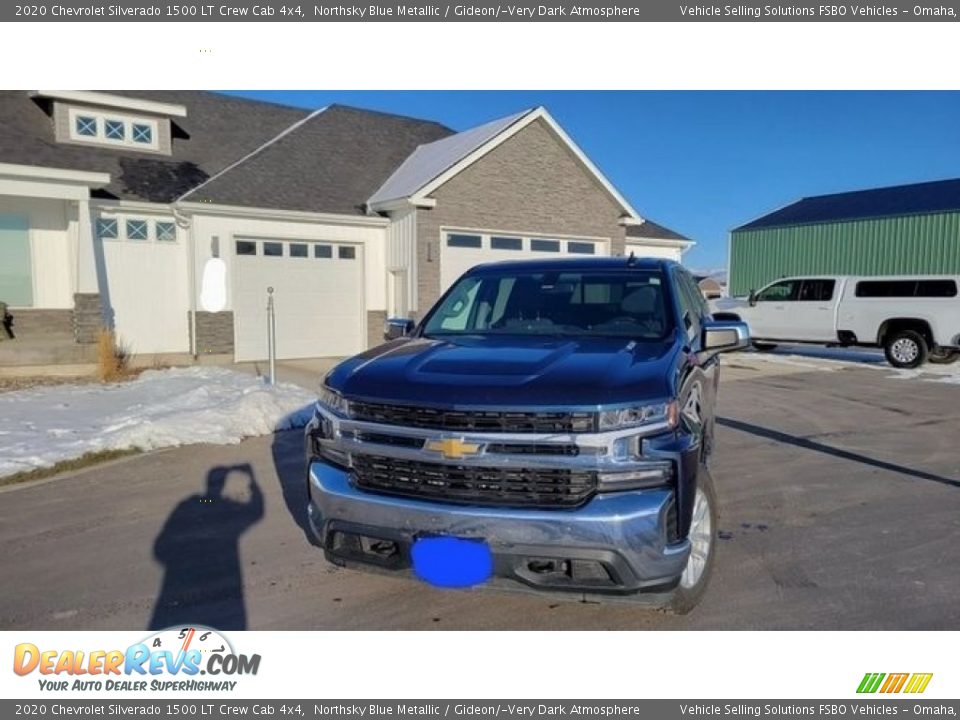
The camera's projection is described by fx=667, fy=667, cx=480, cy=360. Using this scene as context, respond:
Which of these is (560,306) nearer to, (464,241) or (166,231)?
(464,241)

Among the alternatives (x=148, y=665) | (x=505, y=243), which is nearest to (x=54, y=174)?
(x=505, y=243)

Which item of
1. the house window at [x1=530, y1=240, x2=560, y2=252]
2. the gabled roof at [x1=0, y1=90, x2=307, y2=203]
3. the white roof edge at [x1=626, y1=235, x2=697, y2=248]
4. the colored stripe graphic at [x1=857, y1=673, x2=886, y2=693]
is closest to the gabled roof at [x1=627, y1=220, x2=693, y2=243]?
the white roof edge at [x1=626, y1=235, x2=697, y2=248]

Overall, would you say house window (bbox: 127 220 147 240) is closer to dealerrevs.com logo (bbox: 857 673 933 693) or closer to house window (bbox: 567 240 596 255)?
house window (bbox: 567 240 596 255)

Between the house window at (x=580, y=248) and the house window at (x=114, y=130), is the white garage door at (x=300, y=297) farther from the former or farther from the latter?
the house window at (x=580, y=248)

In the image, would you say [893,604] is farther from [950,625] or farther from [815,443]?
[815,443]

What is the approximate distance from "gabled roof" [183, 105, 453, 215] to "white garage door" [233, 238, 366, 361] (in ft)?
2.94

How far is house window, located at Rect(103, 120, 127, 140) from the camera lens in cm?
1408

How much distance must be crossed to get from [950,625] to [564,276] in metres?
2.88

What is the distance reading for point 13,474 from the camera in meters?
5.93

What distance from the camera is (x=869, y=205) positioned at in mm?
31156

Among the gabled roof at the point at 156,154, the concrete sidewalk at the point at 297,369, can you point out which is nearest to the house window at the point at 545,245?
the concrete sidewalk at the point at 297,369

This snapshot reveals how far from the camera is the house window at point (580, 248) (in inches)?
627
